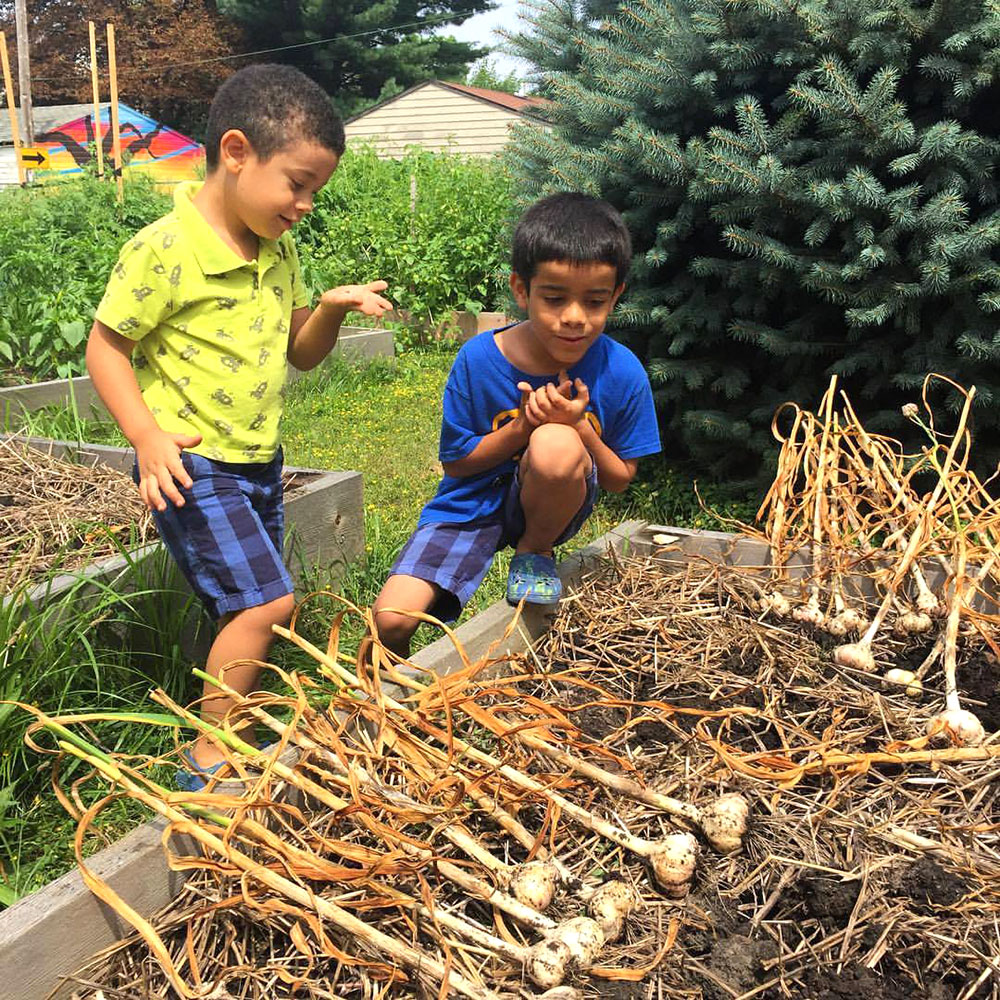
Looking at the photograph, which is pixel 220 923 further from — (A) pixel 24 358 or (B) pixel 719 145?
(A) pixel 24 358

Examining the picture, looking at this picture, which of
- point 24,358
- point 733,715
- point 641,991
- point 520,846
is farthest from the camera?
point 24,358

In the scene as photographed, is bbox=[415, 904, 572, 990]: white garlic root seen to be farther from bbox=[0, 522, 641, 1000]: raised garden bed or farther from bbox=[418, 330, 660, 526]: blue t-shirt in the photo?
bbox=[418, 330, 660, 526]: blue t-shirt

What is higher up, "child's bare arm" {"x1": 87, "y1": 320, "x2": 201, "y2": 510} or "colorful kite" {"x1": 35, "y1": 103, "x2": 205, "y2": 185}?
"child's bare arm" {"x1": 87, "y1": 320, "x2": 201, "y2": 510}

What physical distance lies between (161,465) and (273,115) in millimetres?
847

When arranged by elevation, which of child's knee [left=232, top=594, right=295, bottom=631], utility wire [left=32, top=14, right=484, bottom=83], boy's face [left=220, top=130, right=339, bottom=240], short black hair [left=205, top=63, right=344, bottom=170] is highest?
short black hair [left=205, top=63, right=344, bottom=170]

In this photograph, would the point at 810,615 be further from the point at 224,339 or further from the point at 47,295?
the point at 47,295

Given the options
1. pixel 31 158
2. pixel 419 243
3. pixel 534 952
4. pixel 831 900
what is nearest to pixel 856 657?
pixel 831 900

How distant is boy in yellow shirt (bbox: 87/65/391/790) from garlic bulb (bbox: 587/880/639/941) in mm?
1017

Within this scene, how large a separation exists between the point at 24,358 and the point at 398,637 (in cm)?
369

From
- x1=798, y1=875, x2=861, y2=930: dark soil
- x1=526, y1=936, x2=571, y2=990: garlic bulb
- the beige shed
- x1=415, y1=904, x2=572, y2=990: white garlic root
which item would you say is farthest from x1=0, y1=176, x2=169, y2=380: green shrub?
the beige shed

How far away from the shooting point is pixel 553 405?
222 centimetres

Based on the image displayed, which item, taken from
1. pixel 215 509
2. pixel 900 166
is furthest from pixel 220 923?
pixel 900 166

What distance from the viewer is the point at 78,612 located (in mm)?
2322

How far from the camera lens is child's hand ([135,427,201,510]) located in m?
1.97
